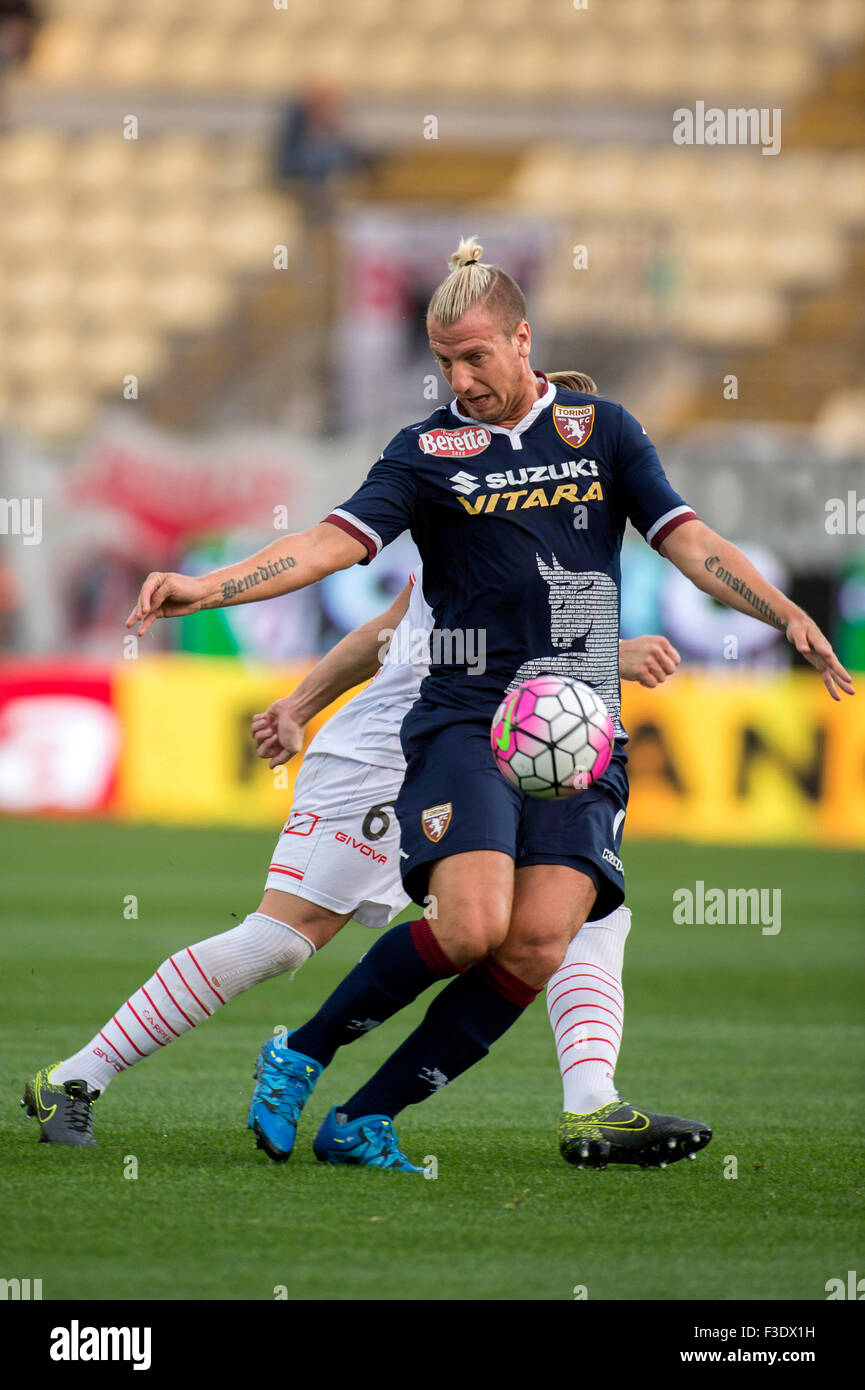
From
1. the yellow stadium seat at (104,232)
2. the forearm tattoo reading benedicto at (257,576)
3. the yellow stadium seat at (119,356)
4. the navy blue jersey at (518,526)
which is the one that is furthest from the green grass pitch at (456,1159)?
the yellow stadium seat at (104,232)

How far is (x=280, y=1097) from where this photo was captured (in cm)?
477

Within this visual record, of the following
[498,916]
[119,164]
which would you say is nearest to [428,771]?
[498,916]

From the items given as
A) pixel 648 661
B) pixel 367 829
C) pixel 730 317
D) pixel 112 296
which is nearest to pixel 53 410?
pixel 112 296

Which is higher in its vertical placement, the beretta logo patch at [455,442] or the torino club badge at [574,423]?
the torino club badge at [574,423]

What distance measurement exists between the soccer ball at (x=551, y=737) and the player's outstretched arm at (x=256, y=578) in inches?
19.6

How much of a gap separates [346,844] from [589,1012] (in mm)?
726

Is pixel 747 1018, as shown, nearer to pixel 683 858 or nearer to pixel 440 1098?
pixel 440 1098

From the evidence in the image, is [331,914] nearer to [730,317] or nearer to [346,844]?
[346,844]

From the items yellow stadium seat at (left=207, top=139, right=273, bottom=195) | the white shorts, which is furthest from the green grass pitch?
yellow stadium seat at (left=207, top=139, right=273, bottom=195)

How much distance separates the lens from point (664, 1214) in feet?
14.1

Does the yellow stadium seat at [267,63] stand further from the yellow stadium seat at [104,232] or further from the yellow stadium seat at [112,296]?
the yellow stadium seat at [112,296]

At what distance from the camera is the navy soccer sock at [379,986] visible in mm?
4527

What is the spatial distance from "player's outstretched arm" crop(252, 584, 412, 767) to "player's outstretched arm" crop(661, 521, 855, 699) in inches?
29.6
